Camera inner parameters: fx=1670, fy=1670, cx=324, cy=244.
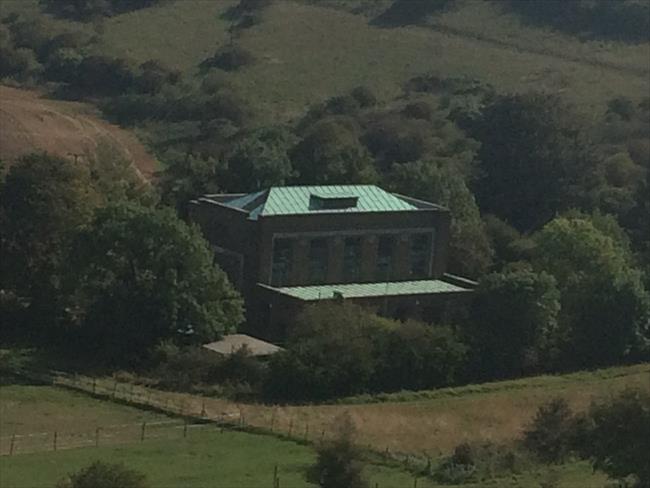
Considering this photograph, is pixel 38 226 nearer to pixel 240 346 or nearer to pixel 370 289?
pixel 240 346

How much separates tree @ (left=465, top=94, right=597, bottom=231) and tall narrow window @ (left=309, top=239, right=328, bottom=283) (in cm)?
1713

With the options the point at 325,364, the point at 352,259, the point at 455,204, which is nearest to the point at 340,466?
the point at 325,364

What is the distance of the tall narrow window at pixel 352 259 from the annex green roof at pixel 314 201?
124cm

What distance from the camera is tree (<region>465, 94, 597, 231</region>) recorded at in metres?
77.6

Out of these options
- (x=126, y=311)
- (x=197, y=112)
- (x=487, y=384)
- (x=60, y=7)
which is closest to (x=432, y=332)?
(x=487, y=384)

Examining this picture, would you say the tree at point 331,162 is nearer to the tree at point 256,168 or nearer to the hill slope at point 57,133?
the tree at point 256,168

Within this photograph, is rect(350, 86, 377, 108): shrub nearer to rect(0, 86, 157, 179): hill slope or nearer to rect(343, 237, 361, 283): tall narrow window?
rect(0, 86, 157, 179): hill slope

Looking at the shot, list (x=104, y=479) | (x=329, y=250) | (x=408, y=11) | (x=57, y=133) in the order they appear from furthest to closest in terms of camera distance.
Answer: (x=408, y=11), (x=57, y=133), (x=329, y=250), (x=104, y=479)

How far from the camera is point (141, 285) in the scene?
5406 cm

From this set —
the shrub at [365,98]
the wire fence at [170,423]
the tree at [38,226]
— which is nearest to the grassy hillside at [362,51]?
the shrub at [365,98]

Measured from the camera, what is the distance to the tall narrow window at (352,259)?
205 feet

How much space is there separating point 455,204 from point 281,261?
1106cm

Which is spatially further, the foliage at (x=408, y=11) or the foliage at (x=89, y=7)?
the foliage at (x=89, y=7)

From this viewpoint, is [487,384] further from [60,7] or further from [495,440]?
[60,7]
